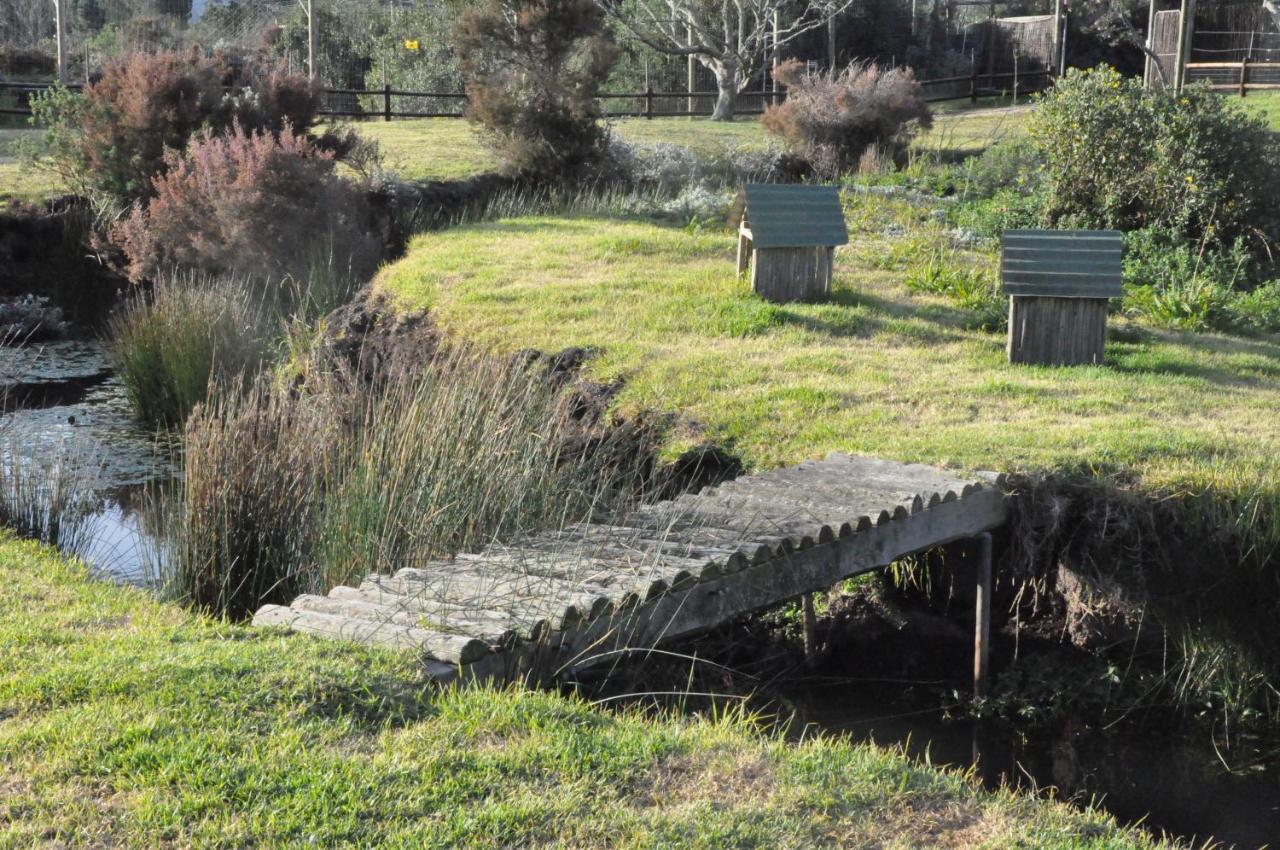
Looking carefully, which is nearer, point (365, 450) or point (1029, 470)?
point (365, 450)

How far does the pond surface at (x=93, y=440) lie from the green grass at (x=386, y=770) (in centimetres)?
289

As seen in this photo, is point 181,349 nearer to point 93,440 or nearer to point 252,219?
point 93,440

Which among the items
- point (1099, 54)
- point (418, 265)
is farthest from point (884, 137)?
point (1099, 54)

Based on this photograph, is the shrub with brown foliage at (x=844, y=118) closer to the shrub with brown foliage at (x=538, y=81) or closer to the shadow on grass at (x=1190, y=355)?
the shrub with brown foliage at (x=538, y=81)

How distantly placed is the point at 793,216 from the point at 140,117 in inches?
356

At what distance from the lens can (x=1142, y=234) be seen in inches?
531

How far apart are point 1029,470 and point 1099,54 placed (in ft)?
101

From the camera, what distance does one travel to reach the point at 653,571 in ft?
18.3

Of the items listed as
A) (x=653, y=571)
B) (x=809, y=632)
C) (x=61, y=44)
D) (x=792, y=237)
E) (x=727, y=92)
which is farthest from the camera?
(x=727, y=92)

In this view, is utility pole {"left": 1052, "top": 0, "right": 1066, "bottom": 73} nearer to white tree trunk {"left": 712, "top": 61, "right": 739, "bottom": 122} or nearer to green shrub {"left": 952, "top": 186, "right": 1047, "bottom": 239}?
white tree trunk {"left": 712, "top": 61, "right": 739, "bottom": 122}

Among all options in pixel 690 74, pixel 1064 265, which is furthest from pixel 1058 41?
pixel 1064 265

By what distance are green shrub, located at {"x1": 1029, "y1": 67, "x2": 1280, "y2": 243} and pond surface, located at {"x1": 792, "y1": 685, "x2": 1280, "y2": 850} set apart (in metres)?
8.14

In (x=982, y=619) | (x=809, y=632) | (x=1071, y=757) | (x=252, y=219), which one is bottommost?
(x=1071, y=757)

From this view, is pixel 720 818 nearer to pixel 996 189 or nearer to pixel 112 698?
pixel 112 698
